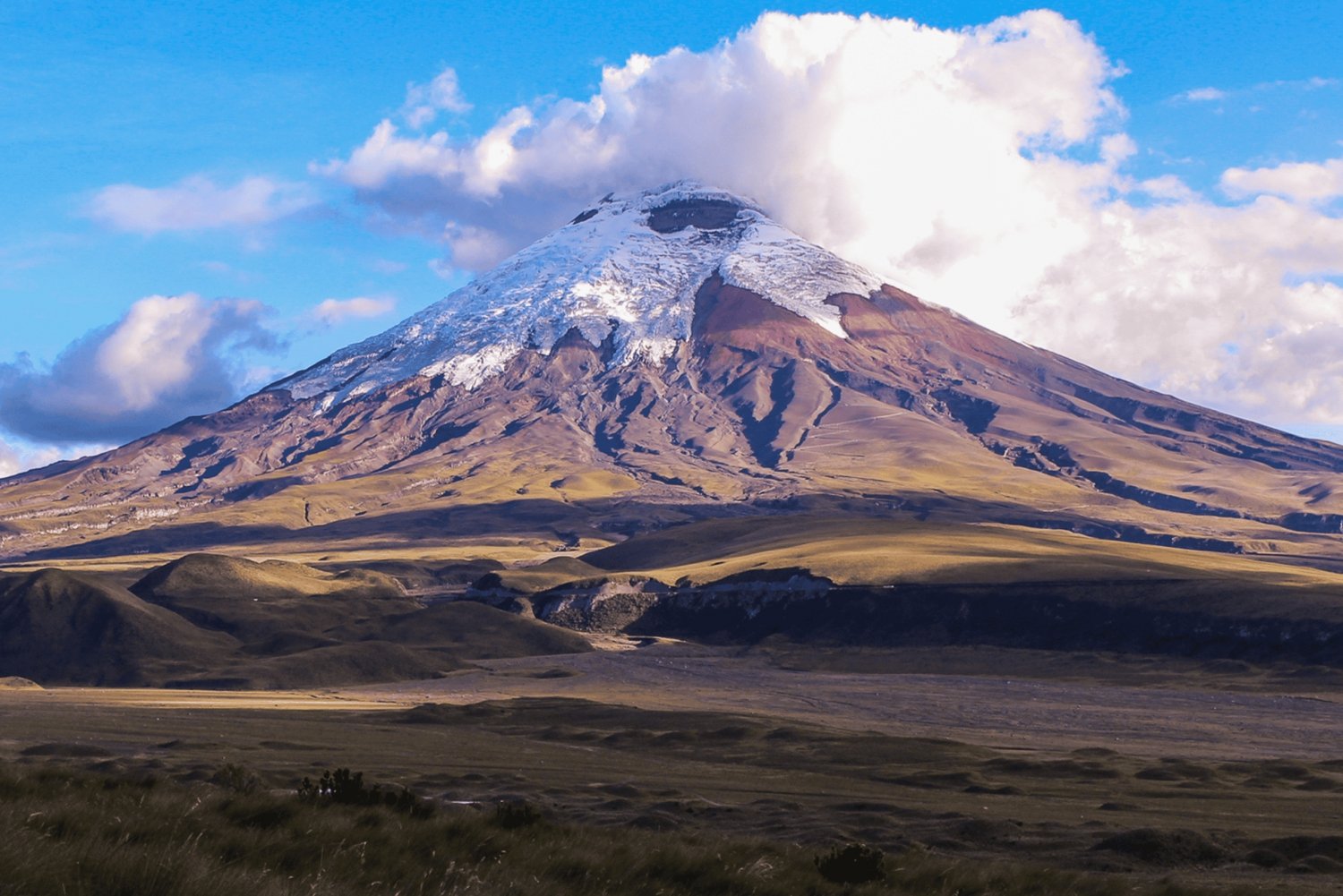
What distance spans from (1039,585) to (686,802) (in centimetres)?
8841

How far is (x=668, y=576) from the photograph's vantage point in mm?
141125

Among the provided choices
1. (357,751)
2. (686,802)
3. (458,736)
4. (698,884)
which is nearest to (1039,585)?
(458,736)

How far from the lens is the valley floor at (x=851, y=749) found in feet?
99.9

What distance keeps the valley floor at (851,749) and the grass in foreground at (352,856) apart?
5794mm

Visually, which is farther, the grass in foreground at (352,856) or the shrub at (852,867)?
the shrub at (852,867)

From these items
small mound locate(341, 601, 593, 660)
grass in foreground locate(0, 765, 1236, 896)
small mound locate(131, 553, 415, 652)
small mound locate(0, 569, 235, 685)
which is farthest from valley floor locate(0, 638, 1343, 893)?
small mound locate(131, 553, 415, 652)

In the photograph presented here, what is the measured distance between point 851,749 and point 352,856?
4304 cm

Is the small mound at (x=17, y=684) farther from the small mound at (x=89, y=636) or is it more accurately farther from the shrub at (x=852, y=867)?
the shrub at (x=852, y=867)

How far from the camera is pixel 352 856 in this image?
11.4 metres

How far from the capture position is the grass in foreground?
356 inches

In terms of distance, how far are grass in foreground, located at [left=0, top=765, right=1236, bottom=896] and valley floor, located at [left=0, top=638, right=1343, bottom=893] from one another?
5.79 metres

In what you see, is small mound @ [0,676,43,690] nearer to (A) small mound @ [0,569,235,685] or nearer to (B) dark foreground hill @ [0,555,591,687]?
(A) small mound @ [0,569,235,685]

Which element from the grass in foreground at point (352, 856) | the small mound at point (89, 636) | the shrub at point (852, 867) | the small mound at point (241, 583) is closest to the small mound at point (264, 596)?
the small mound at point (241, 583)

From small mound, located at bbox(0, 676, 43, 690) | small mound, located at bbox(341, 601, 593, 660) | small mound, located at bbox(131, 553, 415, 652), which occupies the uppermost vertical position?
small mound, located at bbox(131, 553, 415, 652)
